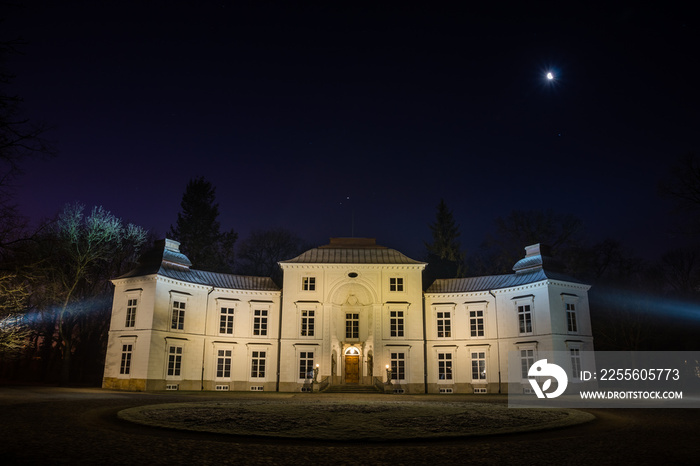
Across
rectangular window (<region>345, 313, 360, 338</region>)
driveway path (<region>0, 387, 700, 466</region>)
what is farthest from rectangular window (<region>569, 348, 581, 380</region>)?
driveway path (<region>0, 387, 700, 466</region>)

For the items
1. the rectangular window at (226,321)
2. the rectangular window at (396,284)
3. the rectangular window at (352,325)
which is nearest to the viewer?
the rectangular window at (226,321)

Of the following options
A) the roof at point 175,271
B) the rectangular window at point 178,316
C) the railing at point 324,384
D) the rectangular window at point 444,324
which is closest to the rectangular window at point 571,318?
the rectangular window at point 444,324

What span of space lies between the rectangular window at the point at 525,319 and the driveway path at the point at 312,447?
62.7 ft

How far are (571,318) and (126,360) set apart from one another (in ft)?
90.3

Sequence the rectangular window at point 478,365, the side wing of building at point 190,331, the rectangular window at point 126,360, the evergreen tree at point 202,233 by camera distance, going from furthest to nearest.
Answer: the evergreen tree at point 202,233
the rectangular window at point 478,365
the rectangular window at point 126,360
the side wing of building at point 190,331

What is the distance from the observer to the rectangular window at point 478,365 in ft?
108

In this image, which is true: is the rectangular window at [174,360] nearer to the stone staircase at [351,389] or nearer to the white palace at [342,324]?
the white palace at [342,324]

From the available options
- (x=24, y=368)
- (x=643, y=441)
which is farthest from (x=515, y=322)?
(x=24, y=368)

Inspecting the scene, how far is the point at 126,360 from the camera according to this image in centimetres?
2983

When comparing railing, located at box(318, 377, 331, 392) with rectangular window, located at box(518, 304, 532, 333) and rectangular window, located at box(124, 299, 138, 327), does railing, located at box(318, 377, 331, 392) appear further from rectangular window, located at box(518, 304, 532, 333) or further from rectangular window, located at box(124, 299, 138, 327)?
rectangular window, located at box(518, 304, 532, 333)

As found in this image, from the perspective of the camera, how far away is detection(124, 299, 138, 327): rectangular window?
30.3 metres

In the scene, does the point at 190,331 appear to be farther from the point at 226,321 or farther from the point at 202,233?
the point at 202,233

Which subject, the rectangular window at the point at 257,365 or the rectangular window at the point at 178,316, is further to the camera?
the rectangular window at the point at 257,365

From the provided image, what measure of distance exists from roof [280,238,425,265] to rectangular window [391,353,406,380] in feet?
21.0
